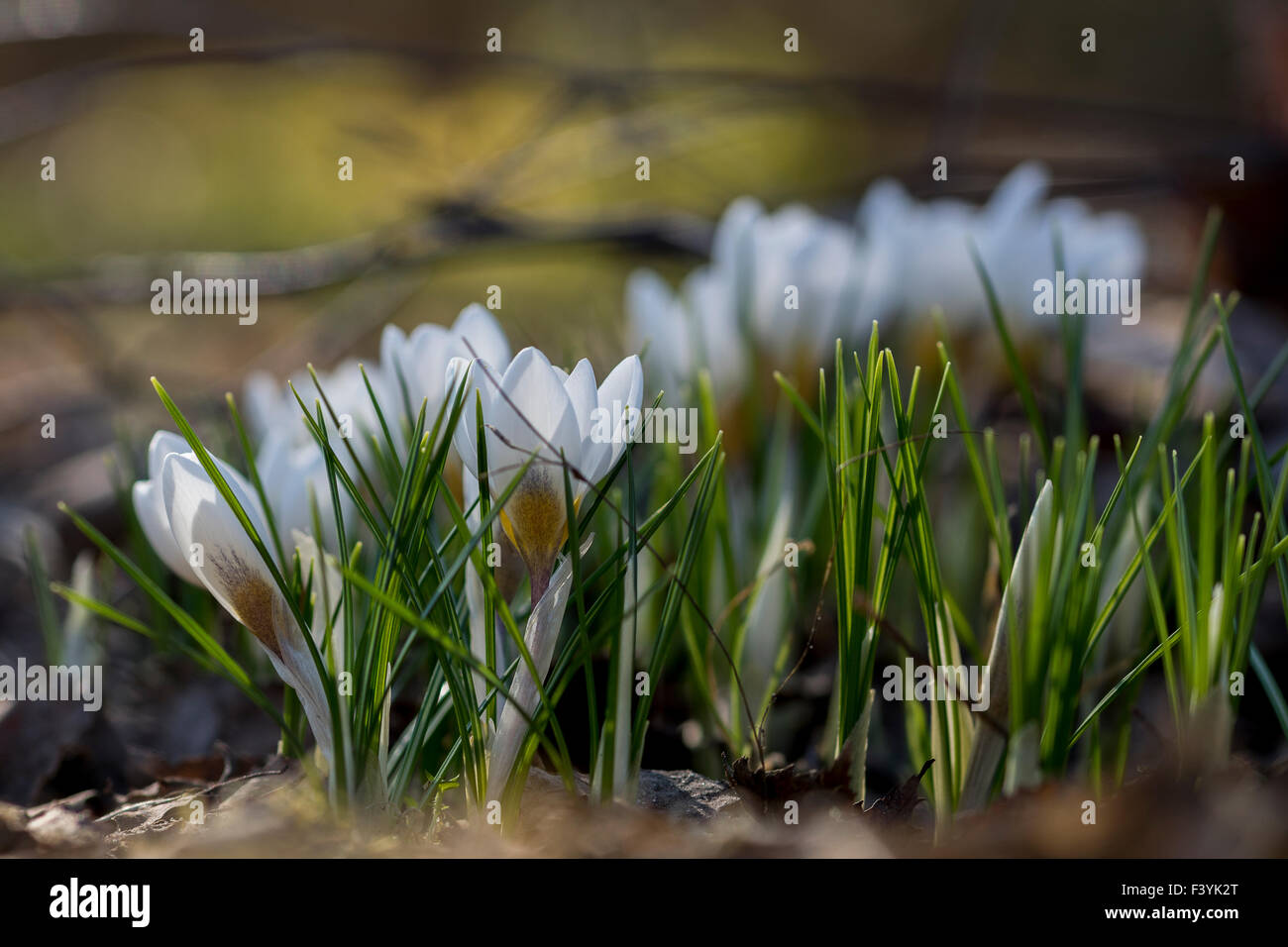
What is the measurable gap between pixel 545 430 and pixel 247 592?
22 centimetres

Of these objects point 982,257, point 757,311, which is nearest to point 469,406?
point 757,311

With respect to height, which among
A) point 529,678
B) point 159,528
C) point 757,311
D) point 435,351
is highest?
point 757,311

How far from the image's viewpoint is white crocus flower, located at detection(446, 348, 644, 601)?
0.60 m

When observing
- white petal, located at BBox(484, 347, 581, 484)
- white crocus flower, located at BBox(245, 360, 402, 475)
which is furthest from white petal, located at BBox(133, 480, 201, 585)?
white petal, located at BBox(484, 347, 581, 484)

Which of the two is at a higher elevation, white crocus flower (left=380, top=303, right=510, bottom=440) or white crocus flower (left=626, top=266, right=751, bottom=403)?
white crocus flower (left=626, top=266, right=751, bottom=403)

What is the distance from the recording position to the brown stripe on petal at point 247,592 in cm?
61

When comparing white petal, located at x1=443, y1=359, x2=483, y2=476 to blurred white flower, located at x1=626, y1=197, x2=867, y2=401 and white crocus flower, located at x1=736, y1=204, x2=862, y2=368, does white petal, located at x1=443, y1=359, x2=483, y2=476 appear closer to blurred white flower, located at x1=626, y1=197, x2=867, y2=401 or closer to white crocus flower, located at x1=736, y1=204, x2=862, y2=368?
blurred white flower, located at x1=626, y1=197, x2=867, y2=401

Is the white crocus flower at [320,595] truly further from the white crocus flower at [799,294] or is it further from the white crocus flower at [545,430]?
the white crocus flower at [799,294]

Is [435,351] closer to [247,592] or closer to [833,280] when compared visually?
[247,592]

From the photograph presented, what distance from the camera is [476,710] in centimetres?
63

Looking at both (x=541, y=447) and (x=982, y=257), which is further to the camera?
(x=982, y=257)

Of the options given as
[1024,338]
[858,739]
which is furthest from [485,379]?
[1024,338]

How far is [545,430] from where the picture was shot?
0.61 metres

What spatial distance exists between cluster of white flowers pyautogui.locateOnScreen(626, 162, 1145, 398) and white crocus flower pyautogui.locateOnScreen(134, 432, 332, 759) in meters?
0.62
